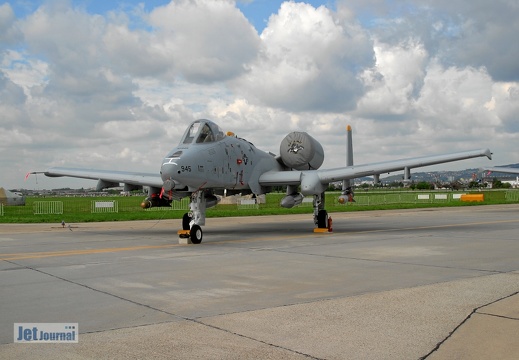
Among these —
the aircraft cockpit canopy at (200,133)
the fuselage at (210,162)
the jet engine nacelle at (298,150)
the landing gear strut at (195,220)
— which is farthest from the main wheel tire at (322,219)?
the aircraft cockpit canopy at (200,133)

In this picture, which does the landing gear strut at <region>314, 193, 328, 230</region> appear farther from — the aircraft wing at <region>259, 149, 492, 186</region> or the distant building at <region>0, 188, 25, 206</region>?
the distant building at <region>0, 188, 25, 206</region>

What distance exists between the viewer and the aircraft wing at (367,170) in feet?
68.9

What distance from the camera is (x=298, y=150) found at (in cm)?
2384

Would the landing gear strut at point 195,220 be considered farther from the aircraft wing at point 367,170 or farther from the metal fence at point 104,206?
the metal fence at point 104,206

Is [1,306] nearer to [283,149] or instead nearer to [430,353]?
[430,353]

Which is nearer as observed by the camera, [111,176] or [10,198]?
[111,176]

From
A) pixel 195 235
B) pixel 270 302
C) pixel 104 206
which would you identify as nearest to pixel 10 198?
pixel 104 206

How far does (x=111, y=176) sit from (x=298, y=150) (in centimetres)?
841

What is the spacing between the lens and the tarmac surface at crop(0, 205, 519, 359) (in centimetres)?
544

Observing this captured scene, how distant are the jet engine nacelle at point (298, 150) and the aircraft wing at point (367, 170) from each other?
2412mm

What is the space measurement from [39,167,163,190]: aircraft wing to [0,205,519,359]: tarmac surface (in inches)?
271

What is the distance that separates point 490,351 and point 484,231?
17170mm

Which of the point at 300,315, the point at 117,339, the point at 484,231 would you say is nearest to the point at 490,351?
the point at 300,315

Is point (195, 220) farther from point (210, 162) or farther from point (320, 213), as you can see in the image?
point (320, 213)
